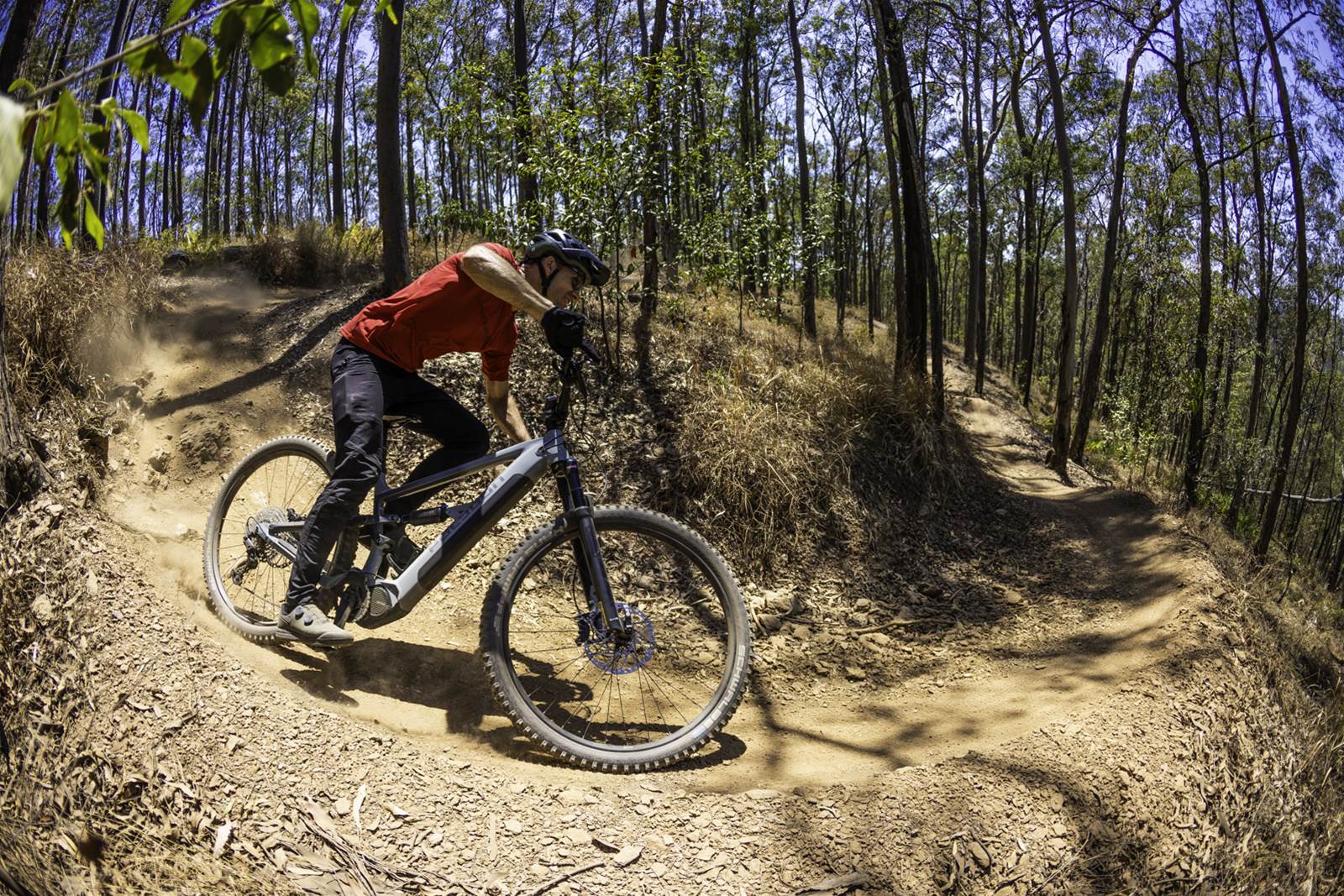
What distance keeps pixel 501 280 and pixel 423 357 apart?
2.32ft

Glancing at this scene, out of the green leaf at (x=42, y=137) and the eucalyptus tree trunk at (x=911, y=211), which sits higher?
the eucalyptus tree trunk at (x=911, y=211)

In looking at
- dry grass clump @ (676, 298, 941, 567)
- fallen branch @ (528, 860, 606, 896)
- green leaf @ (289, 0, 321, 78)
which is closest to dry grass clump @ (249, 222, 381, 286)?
dry grass clump @ (676, 298, 941, 567)

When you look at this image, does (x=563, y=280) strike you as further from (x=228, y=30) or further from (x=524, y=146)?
(x=524, y=146)

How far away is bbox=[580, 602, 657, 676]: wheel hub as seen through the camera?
339 centimetres

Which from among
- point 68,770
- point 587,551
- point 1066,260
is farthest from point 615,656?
point 1066,260

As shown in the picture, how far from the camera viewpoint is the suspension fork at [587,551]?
3365mm

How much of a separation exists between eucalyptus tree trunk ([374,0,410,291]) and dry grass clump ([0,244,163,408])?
7.34ft

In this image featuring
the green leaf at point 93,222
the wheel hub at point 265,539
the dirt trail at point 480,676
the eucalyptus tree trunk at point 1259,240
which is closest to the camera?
the green leaf at point 93,222

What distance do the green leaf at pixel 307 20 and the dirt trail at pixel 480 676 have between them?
251 centimetres

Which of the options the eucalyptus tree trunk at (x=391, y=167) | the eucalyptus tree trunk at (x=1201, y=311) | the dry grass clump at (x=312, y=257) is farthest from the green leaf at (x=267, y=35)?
the eucalyptus tree trunk at (x=1201, y=311)

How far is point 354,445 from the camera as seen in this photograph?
11.5 ft

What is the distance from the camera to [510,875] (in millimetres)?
2658

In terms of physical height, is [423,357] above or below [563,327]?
below

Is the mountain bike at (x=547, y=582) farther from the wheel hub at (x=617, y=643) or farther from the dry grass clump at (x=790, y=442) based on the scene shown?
the dry grass clump at (x=790, y=442)
